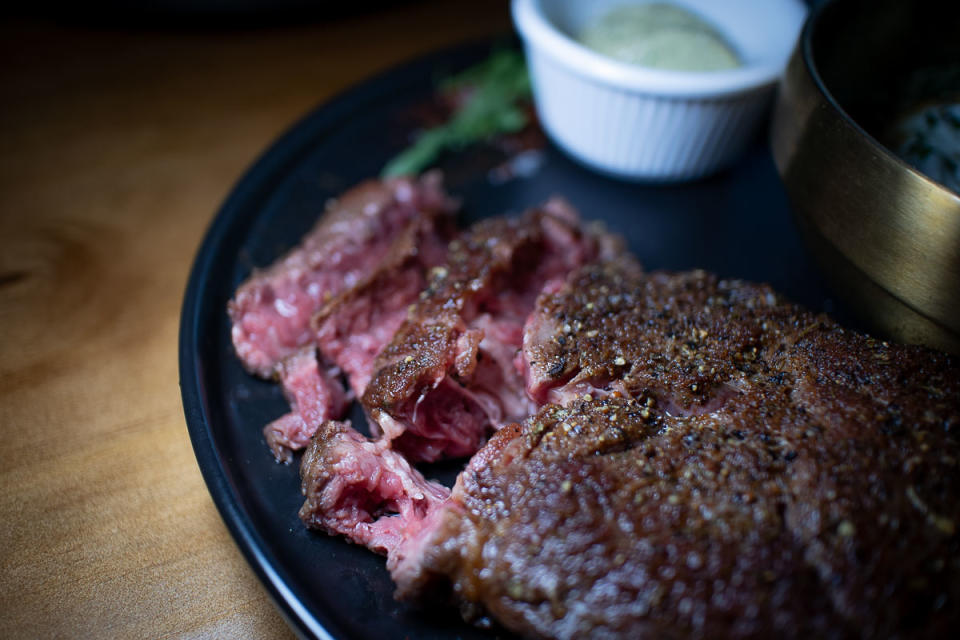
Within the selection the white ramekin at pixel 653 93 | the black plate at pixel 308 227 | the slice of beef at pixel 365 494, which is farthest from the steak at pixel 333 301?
the white ramekin at pixel 653 93

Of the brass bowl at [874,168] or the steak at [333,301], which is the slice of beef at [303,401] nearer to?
the steak at [333,301]

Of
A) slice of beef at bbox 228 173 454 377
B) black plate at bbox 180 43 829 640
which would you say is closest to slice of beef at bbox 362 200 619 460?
black plate at bbox 180 43 829 640

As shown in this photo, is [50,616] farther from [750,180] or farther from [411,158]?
[750,180]

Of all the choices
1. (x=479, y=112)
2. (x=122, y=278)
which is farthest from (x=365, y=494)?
(x=479, y=112)

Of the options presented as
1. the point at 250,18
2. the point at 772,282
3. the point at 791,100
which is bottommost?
the point at 772,282

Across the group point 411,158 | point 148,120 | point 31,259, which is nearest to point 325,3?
point 148,120

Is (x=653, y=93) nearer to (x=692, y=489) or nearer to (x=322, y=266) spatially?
(x=322, y=266)
